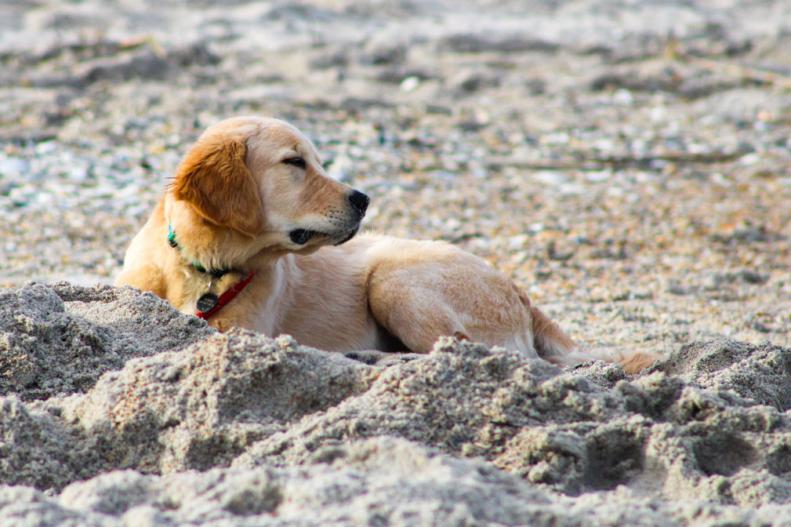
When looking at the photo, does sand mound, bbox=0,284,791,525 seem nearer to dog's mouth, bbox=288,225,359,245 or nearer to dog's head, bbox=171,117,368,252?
dog's head, bbox=171,117,368,252

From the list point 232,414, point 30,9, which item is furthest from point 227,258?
point 30,9

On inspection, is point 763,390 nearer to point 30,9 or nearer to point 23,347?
point 23,347

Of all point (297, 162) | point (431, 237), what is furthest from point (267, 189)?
point (431, 237)

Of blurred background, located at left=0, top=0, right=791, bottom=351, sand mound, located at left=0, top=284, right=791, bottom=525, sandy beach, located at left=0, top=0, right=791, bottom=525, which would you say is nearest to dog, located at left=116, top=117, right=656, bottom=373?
sandy beach, located at left=0, top=0, right=791, bottom=525

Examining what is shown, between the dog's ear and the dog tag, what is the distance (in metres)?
0.35

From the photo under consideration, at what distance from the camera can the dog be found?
495 cm

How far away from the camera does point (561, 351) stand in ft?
18.6

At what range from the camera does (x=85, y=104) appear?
1121 centimetres

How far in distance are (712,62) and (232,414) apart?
13.5 metres

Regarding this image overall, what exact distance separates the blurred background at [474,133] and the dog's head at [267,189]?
6.00ft

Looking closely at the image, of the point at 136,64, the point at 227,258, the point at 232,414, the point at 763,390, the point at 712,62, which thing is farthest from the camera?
the point at 712,62

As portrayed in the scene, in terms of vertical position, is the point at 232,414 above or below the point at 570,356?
above

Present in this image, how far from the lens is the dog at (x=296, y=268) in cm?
495

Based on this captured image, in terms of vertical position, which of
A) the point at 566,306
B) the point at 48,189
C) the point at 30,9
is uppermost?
the point at 30,9
